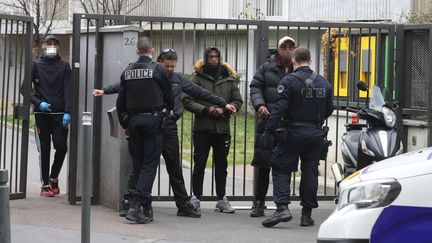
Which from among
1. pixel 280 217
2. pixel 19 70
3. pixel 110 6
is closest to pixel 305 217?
pixel 280 217

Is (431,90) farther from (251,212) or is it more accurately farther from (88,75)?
(88,75)

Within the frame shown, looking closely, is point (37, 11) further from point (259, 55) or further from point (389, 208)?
point (389, 208)

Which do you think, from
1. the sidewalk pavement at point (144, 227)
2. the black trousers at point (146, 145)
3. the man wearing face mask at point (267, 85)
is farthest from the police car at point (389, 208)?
the man wearing face mask at point (267, 85)

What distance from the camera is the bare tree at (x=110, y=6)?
2638 centimetres

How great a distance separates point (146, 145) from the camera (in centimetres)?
890

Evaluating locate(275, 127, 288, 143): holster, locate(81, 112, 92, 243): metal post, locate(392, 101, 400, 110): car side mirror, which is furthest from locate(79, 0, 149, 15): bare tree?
locate(81, 112, 92, 243): metal post

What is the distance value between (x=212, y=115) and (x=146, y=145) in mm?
1066

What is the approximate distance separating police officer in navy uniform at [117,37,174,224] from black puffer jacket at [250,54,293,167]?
3.69 feet

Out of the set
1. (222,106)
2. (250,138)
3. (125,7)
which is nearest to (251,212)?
(222,106)

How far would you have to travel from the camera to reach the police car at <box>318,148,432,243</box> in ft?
17.9

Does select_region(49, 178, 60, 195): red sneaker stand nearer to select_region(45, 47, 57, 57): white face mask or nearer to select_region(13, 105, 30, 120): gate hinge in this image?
select_region(13, 105, 30, 120): gate hinge

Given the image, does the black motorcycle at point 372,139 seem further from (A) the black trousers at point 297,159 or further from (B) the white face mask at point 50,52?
(B) the white face mask at point 50,52

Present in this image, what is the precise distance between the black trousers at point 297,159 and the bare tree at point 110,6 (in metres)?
17.7

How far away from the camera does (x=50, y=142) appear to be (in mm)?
10750
